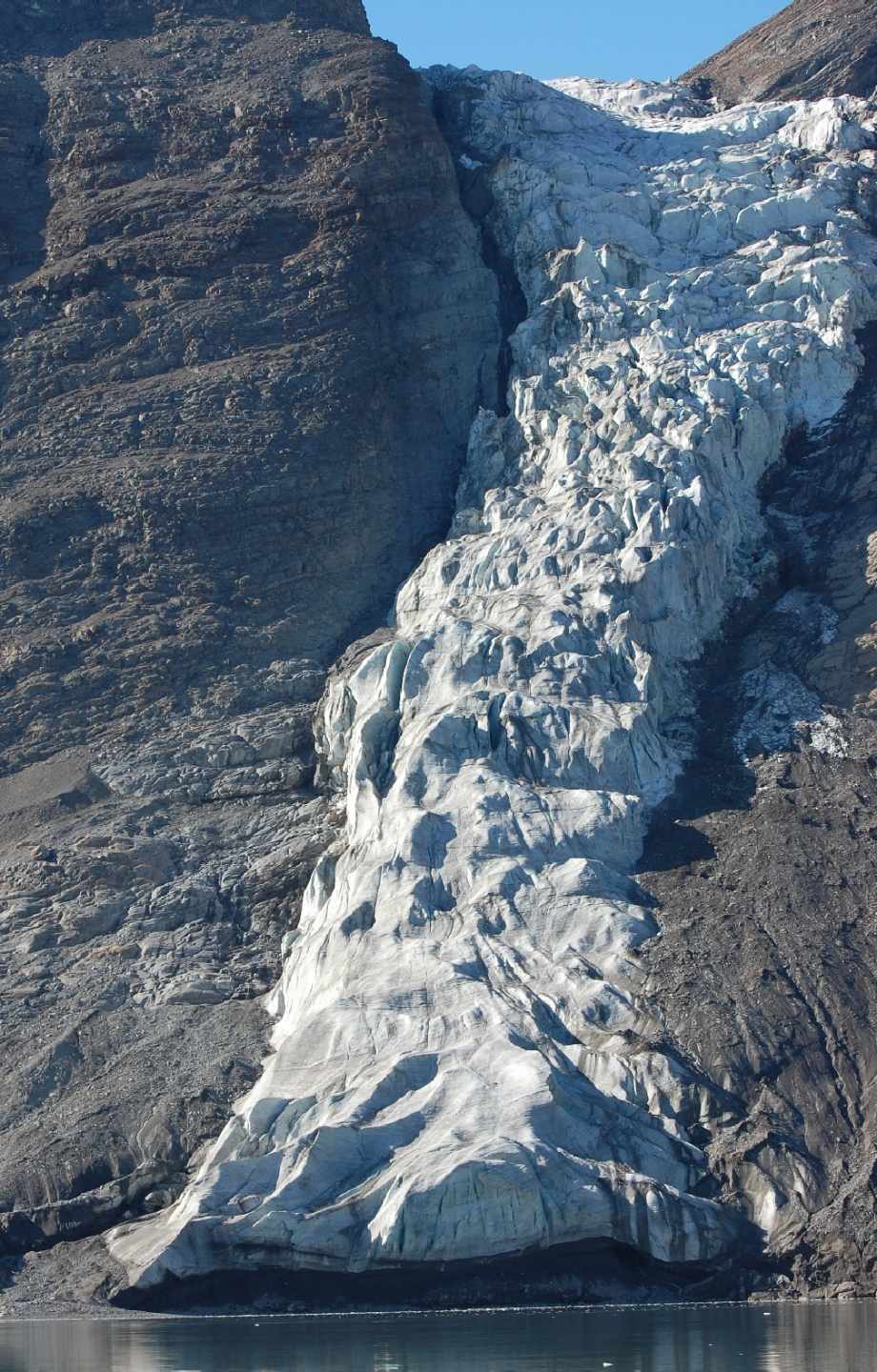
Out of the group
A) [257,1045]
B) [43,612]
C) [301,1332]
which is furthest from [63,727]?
[301,1332]

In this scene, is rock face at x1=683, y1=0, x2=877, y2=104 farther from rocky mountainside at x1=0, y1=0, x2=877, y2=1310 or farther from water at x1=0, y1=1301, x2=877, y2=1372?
water at x1=0, y1=1301, x2=877, y2=1372

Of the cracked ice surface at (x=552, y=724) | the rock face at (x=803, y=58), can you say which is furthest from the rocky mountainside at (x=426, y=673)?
the rock face at (x=803, y=58)

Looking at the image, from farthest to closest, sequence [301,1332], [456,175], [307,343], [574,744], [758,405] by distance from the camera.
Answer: [456,175] → [307,343] → [758,405] → [574,744] → [301,1332]

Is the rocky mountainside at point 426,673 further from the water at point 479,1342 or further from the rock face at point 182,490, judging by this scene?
the water at point 479,1342

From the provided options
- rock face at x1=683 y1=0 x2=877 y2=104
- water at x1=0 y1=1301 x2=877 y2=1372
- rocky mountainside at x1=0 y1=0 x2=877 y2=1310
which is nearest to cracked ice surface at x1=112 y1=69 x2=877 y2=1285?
rocky mountainside at x1=0 y1=0 x2=877 y2=1310

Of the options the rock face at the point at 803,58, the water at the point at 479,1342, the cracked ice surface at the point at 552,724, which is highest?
the rock face at the point at 803,58

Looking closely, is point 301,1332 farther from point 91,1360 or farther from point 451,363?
point 451,363
